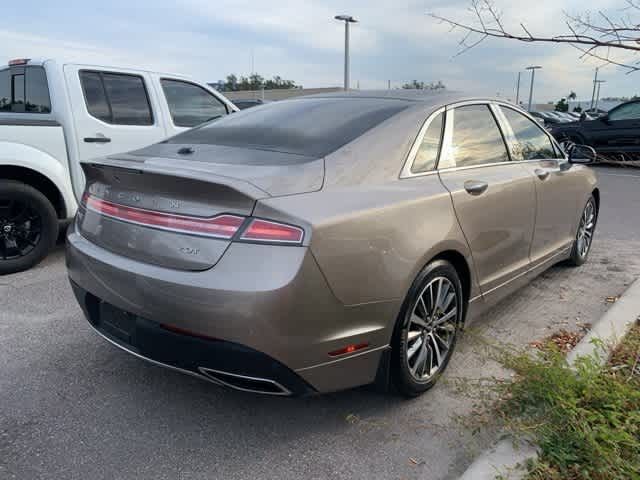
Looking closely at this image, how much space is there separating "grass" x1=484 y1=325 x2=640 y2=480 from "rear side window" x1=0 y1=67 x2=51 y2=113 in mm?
4747

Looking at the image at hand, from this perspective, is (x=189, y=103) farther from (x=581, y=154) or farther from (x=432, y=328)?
(x=432, y=328)

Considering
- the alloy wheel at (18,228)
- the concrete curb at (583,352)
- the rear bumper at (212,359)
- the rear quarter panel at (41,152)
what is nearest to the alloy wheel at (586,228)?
the concrete curb at (583,352)

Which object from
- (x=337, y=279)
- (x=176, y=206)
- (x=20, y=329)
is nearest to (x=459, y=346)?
(x=337, y=279)

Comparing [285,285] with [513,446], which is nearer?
[285,285]

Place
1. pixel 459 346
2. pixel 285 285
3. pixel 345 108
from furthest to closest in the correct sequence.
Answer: pixel 459 346
pixel 345 108
pixel 285 285

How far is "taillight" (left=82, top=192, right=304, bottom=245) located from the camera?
2082 mm

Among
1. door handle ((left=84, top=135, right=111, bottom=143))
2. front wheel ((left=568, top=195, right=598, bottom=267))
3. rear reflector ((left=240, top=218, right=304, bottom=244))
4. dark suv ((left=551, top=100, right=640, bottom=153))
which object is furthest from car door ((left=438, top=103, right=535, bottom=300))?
dark suv ((left=551, top=100, right=640, bottom=153))

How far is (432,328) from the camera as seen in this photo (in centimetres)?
280

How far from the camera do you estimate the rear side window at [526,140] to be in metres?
3.84

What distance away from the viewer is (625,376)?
9.21 ft

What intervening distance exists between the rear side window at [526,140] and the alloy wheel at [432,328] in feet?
4.56

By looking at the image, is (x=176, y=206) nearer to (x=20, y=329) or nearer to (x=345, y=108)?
(x=345, y=108)

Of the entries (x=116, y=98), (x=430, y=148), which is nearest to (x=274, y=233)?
(x=430, y=148)

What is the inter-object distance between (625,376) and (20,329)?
366cm
